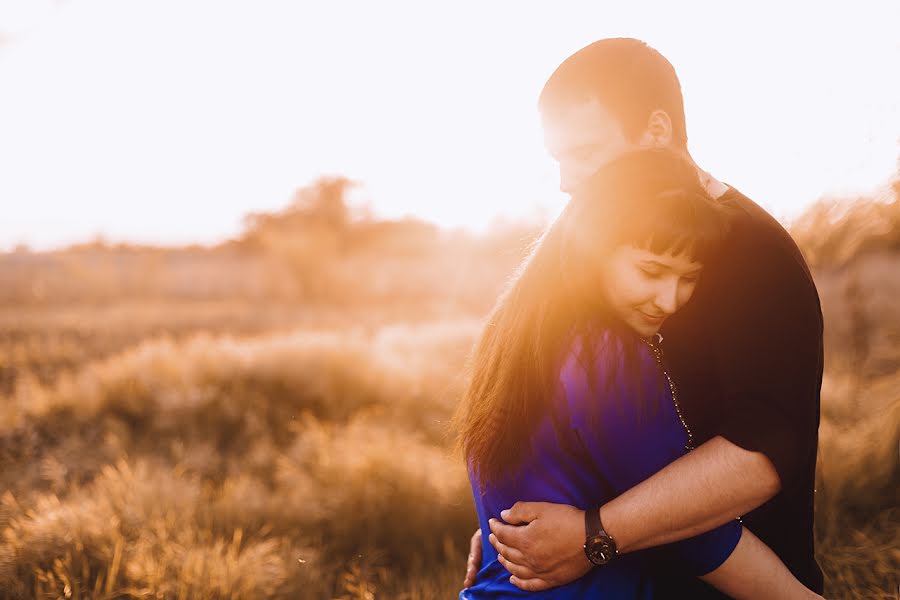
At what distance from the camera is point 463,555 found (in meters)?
3.78

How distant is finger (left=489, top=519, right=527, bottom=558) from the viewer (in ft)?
4.28

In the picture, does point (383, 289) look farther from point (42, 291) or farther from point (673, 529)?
point (673, 529)

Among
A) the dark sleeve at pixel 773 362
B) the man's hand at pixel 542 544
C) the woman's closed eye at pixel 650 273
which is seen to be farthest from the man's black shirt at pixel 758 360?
the man's hand at pixel 542 544

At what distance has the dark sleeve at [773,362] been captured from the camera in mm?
1419

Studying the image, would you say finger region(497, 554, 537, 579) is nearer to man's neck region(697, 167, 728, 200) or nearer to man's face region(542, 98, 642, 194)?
man's neck region(697, 167, 728, 200)

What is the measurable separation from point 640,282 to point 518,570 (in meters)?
0.64

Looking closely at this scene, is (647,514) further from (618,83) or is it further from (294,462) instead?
(294,462)

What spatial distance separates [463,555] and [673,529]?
2670 millimetres

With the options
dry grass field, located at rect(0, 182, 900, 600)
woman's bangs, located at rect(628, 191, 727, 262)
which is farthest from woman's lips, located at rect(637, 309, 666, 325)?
dry grass field, located at rect(0, 182, 900, 600)

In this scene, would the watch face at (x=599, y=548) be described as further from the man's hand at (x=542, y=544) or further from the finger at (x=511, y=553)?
the finger at (x=511, y=553)

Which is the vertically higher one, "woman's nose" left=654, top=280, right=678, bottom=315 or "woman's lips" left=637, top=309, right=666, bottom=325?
"woman's nose" left=654, top=280, right=678, bottom=315

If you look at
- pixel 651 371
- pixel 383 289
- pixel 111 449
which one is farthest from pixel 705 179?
pixel 383 289

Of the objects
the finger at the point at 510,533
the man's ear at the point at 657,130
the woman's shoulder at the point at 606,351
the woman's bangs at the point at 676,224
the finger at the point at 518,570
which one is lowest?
the finger at the point at 518,570

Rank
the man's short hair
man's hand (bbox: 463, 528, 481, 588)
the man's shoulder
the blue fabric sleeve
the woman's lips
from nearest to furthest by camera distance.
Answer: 1. the blue fabric sleeve
2. the woman's lips
3. the man's shoulder
4. man's hand (bbox: 463, 528, 481, 588)
5. the man's short hair
